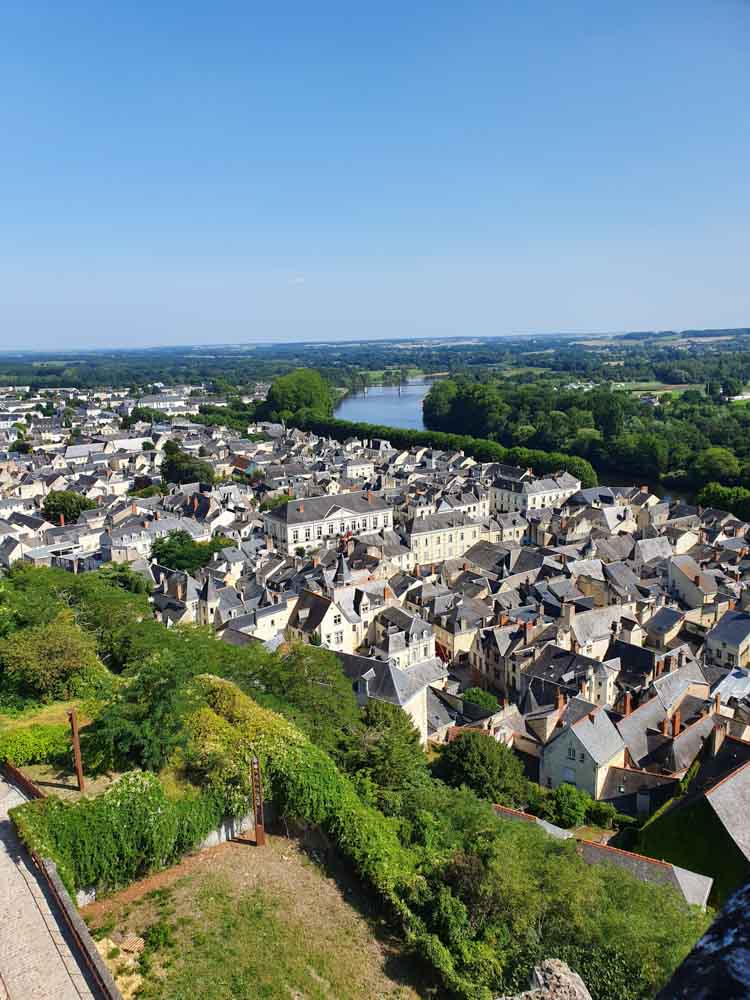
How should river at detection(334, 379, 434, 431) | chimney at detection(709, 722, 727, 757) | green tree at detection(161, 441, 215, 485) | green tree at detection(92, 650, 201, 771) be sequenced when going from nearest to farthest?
1. green tree at detection(92, 650, 201, 771)
2. chimney at detection(709, 722, 727, 757)
3. green tree at detection(161, 441, 215, 485)
4. river at detection(334, 379, 434, 431)

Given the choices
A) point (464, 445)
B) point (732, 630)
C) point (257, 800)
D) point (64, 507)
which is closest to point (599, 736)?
point (732, 630)

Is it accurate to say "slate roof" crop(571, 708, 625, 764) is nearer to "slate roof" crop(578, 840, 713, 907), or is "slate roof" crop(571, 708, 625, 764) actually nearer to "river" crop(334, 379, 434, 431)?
"slate roof" crop(578, 840, 713, 907)

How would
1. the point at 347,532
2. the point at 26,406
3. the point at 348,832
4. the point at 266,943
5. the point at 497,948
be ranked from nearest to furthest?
the point at 266,943 → the point at 497,948 → the point at 348,832 → the point at 347,532 → the point at 26,406

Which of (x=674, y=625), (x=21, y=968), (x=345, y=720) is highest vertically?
(x=21, y=968)

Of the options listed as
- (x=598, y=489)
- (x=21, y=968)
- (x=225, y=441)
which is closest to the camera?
(x=21, y=968)

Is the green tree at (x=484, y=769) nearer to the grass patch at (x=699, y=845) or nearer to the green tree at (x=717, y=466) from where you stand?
the grass patch at (x=699, y=845)

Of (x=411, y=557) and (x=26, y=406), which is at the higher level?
(x=26, y=406)

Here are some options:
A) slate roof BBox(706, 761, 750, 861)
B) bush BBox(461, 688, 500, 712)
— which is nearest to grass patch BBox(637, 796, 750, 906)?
slate roof BBox(706, 761, 750, 861)

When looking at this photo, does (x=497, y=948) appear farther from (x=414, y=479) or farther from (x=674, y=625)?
(x=414, y=479)

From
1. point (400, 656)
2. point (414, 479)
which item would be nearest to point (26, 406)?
point (414, 479)
